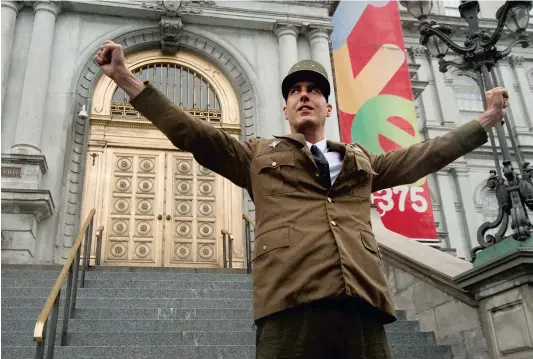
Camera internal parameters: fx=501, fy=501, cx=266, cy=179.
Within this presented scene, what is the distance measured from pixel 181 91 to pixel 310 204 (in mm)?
11155

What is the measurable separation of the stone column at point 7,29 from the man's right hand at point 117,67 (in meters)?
10.5

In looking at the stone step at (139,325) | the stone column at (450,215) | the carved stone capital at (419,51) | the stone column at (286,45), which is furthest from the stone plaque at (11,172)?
the carved stone capital at (419,51)

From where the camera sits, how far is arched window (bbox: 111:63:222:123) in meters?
12.6

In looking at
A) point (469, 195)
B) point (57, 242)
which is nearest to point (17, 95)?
point (57, 242)

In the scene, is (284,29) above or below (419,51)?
below

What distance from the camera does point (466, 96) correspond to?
2452cm

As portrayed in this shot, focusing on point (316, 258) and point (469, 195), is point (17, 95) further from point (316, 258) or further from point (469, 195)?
point (469, 195)

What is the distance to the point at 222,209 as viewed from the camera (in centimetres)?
1187

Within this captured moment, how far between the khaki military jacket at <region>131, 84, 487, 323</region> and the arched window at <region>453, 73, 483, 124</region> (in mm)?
23449

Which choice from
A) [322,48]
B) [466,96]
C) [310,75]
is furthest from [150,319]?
[466,96]

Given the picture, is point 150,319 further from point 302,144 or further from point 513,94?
point 513,94

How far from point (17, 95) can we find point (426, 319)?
9.75 m

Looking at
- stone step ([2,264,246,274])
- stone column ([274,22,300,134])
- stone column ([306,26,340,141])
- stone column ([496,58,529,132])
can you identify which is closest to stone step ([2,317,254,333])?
stone step ([2,264,246,274])

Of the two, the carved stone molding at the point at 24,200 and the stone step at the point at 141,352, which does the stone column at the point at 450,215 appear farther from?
the stone step at the point at 141,352
